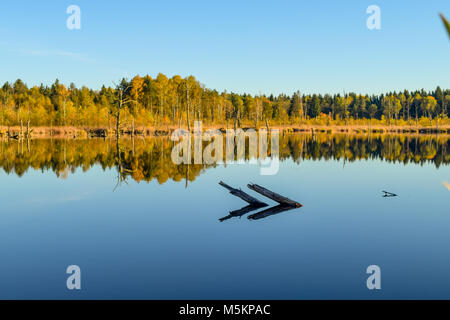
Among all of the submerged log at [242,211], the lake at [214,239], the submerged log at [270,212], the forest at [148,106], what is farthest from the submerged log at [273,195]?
the forest at [148,106]

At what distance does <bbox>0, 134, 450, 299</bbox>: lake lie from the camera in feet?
32.7

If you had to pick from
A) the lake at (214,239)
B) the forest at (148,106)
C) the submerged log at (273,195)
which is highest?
the forest at (148,106)

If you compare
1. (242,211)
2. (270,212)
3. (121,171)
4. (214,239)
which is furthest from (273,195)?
(121,171)

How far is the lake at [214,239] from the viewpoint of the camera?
32.7 feet

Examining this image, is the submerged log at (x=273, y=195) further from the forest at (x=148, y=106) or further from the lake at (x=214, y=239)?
the forest at (x=148, y=106)

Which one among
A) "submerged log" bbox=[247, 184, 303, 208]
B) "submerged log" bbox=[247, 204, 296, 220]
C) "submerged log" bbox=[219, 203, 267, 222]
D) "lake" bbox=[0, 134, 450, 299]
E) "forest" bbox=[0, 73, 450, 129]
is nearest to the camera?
"lake" bbox=[0, 134, 450, 299]

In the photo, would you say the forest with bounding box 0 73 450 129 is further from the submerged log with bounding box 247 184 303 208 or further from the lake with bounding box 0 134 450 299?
the submerged log with bounding box 247 184 303 208

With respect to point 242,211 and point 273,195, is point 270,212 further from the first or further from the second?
point 242,211

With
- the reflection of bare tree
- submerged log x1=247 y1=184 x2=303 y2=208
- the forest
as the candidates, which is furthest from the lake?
the forest

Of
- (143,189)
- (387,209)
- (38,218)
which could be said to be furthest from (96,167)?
(387,209)

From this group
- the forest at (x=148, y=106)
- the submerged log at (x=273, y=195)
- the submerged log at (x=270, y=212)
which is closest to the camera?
the submerged log at (x=270, y=212)

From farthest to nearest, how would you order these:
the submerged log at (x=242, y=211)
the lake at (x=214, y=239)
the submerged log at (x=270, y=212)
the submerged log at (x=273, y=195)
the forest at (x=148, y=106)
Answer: the forest at (x=148, y=106)
the submerged log at (x=273, y=195)
the submerged log at (x=242, y=211)
the submerged log at (x=270, y=212)
the lake at (x=214, y=239)

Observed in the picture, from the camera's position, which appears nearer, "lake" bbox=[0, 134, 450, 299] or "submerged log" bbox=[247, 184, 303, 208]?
"lake" bbox=[0, 134, 450, 299]

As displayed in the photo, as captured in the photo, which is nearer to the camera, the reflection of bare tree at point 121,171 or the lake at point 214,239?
the lake at point 214,239
